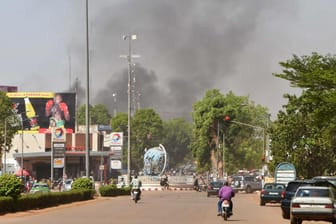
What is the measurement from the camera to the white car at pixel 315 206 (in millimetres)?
28750

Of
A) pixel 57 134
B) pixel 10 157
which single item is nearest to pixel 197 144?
pixel 57 134

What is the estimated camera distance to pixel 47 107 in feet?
459

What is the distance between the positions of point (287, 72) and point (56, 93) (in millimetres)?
102154

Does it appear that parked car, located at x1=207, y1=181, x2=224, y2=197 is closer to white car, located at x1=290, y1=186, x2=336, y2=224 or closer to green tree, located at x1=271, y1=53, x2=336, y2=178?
green tree, located at x1=271, y1=53, x2=336, y2=178

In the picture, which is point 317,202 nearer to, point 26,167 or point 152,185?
point 152,185

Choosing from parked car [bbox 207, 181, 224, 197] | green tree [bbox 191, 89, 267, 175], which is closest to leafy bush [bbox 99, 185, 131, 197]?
parked car [bbox 207, 181, 224, 197]

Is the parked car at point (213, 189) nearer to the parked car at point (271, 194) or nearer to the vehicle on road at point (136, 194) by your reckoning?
the parked car at point (271, 194)

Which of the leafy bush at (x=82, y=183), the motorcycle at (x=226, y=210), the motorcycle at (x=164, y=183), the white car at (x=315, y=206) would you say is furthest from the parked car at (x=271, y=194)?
the motorcycle at (x=164, y=183)

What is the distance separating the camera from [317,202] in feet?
94.7

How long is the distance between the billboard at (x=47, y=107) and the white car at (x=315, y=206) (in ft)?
361

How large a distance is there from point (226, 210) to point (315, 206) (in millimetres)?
5205

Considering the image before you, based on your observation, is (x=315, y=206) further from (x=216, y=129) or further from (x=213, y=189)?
(x=216, y=129)

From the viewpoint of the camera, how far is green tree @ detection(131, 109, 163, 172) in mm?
166375

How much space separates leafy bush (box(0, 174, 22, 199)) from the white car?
12.8 m
